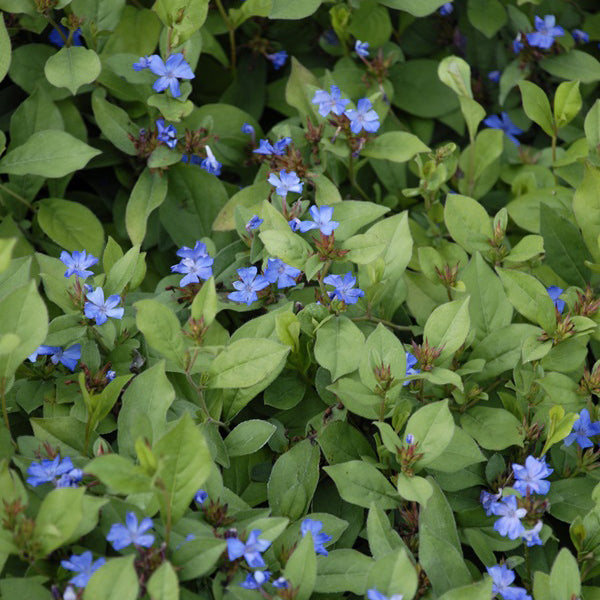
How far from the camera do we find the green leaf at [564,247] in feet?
6.66

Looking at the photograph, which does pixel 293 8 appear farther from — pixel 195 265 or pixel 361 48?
pixel 195 265

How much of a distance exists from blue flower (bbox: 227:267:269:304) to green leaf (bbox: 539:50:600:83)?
1240 mm

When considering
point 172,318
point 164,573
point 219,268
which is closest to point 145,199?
point 219,268

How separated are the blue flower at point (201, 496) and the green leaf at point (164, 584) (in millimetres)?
234

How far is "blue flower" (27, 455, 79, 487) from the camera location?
1.49 m

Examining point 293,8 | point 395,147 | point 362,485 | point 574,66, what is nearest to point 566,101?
point 574,66

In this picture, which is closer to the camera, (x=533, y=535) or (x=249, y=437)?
(x=533, y=535)

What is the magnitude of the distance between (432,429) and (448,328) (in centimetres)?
25

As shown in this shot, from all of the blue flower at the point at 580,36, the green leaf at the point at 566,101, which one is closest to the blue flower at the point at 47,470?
the green leaf at the point at 566,101

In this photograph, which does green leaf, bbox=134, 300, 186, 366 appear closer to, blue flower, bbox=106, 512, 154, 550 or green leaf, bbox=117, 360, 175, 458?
green leaf, bbox=117, 360, 175, 458

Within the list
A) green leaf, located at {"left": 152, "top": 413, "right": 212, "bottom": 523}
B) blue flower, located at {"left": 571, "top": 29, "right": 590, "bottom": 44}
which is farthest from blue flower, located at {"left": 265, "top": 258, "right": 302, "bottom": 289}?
blue flower, located at {"left": 571, "top": 29, "right": 590, "bottom": 44}

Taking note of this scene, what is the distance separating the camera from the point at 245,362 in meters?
1.66

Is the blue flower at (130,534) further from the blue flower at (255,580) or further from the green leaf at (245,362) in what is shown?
the green leaf at (245,362)

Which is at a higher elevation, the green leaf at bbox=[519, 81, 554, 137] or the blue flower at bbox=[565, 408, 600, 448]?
the green leaf at bbox=[519, 81, 554, 137]
